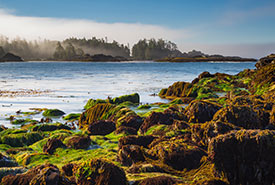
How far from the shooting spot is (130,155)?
237 inches

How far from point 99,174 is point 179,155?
6.35 feet

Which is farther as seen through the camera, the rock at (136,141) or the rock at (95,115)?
the rock at (95,115)

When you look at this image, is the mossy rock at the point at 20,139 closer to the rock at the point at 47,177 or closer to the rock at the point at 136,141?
the rock at the point at 136,141

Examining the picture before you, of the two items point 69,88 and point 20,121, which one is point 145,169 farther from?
point 69,88

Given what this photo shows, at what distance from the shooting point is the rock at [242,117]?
742 centimetres

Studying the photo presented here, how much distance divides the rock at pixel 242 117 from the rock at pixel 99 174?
13.8 feet

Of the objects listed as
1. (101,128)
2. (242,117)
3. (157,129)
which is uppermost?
(242,117)

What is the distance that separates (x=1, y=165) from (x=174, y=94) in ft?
63.5

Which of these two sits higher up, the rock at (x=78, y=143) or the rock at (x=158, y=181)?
the rock at (x=158, y=181)

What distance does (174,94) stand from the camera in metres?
23.9

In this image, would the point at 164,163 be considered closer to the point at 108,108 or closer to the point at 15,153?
the point at 15,153

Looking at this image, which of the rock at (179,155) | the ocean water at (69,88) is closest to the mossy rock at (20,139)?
the ocean water at (69,88)

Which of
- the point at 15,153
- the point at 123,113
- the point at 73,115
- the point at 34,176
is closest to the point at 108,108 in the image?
the point at 123,113

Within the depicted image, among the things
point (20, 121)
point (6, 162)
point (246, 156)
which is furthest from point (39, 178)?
point (20, 121)
